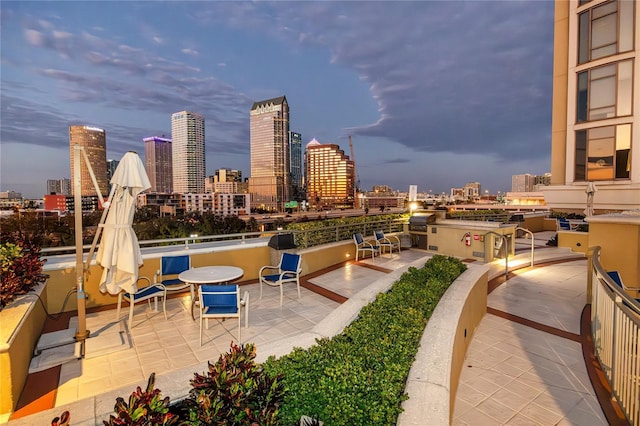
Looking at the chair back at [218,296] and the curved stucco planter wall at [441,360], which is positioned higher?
the chair back at [218,296]

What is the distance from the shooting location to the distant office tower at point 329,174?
176m

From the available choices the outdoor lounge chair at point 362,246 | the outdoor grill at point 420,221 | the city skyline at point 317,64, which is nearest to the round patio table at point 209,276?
the outdoor lounge chair at point 362,246

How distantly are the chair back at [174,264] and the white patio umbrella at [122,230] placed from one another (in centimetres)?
116

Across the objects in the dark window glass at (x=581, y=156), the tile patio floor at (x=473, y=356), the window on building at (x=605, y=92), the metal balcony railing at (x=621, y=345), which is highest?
the window on building at (x=605, y=92)

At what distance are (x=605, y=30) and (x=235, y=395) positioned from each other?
71.9ft

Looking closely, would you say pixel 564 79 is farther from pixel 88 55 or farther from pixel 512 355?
pixel 88 55

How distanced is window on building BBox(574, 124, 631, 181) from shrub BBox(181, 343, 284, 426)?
19268 millimetres

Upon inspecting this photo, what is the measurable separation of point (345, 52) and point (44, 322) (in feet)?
178

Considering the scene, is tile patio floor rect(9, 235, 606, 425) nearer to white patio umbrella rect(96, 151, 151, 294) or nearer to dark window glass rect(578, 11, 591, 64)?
white patio umbrella rect(96, 151, 151, 294)

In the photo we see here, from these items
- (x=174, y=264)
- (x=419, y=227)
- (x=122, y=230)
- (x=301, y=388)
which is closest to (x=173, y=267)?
(x=174, y=264)

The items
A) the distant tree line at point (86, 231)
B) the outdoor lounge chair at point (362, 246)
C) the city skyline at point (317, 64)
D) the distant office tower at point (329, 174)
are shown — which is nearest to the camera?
the outdoor lounge chair at point (362, 246)

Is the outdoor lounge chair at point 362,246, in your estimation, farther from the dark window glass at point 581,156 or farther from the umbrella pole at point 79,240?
the dark window glass at point 581,156

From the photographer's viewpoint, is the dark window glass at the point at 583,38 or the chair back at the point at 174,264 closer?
the chair back at the point at 174,264

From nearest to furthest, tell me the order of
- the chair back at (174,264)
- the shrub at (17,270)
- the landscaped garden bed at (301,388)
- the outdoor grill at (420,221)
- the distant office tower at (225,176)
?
the landscaped garden bed at (301,388) < the shrub at (17,270) < the chair back at (174,264) < the outdoor grill at (420,221) < the distant office tower at (225,176)
